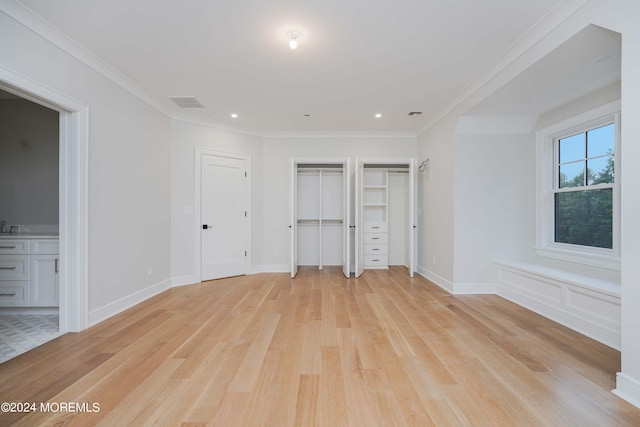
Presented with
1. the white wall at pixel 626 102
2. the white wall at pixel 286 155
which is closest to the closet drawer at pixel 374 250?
the white wall at pixel 286 155

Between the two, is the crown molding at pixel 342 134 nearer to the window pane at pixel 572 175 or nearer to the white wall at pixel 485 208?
the white wall at pixel 485 208

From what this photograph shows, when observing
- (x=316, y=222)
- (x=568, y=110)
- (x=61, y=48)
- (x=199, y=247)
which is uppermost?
(x=61, y=48)

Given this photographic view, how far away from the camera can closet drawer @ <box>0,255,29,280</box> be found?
9.93 feet

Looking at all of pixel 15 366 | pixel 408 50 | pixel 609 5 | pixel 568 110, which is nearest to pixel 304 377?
pixel 15 366

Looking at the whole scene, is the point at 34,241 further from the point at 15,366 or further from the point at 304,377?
the point at 304,377

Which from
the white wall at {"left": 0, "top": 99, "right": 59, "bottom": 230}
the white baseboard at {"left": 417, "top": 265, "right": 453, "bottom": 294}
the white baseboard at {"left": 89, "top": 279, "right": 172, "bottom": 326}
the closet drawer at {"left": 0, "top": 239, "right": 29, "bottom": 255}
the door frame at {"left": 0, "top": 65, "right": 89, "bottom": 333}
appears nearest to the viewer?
the door frame at {"left": 0, "top": 65, "right": 89, "bottom": 333}

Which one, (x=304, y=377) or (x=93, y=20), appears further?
(x=93, y=20)

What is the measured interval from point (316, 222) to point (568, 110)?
419cm

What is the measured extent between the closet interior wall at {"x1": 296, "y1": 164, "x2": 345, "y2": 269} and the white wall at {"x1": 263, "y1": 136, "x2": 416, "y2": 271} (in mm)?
475

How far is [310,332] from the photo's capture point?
2.70 metres

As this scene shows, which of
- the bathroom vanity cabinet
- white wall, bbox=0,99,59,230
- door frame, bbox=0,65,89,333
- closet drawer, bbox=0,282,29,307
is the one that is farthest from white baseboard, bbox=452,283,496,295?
white wall, bbox=0,99,59,230

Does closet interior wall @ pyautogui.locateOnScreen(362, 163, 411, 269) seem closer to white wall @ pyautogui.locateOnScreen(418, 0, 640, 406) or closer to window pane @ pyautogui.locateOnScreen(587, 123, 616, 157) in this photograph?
window pane @ pyautogui.locateOnScreen(587, 123, 616, 157)

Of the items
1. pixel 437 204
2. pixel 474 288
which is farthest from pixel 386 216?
pixel 474 288

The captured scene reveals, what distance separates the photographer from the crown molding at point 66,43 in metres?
2.14
